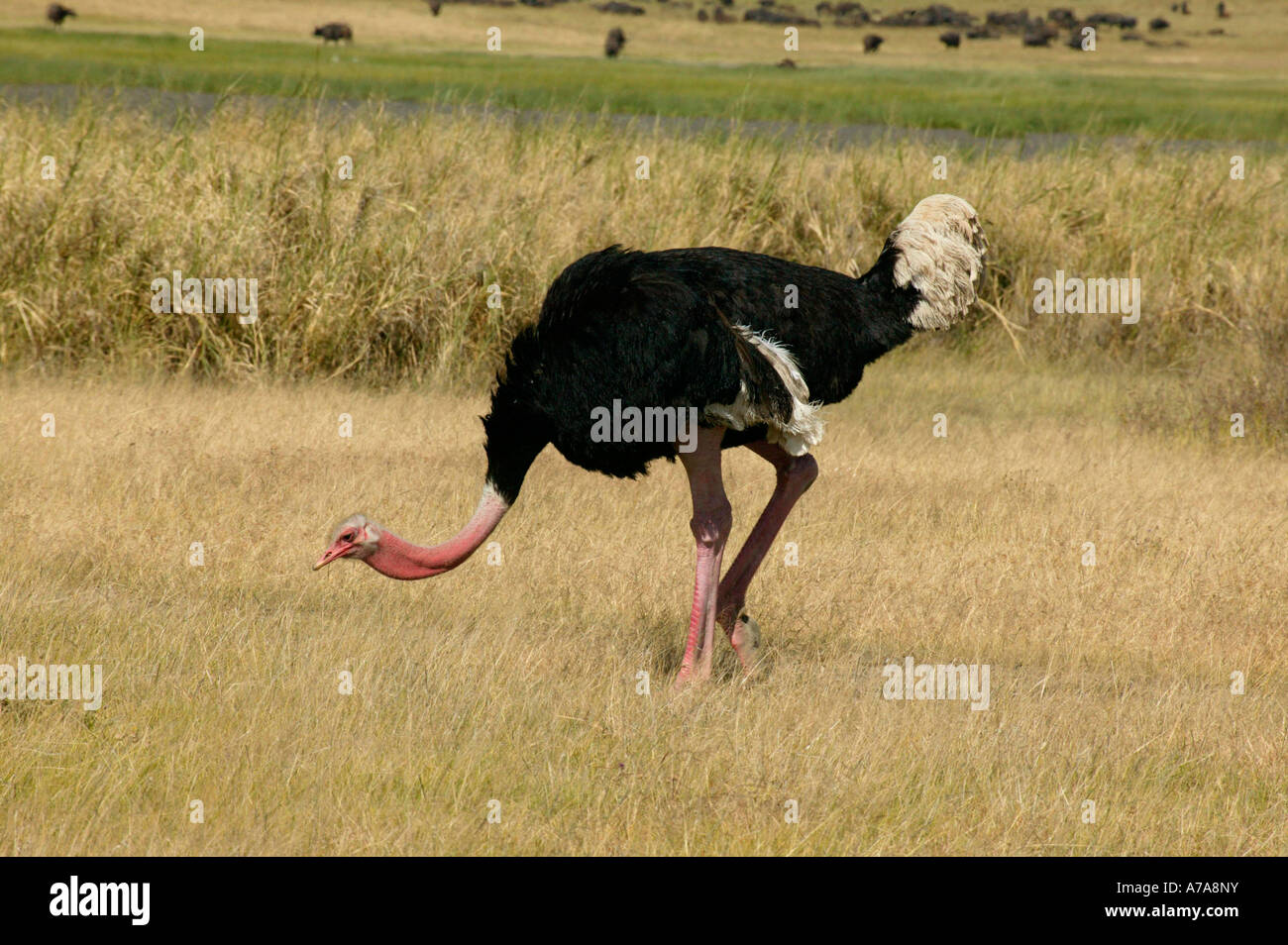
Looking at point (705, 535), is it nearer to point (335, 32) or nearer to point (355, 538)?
point (355, 538)

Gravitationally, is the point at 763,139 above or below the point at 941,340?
above

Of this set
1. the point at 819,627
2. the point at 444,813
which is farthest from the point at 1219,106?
the point at 444,813

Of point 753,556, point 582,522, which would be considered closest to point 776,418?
point 753,556

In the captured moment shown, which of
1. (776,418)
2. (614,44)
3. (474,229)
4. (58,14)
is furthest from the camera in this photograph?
(614,44)

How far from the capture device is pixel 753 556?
6922 mm

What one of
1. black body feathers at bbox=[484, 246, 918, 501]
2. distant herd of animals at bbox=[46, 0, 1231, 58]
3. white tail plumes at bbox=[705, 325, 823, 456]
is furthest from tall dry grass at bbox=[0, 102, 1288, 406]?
distant herd of animals at bbox=[46, 0, 1231, 58]

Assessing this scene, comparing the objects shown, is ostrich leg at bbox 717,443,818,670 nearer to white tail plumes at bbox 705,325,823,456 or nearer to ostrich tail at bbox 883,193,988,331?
white tail plumes at bbox 705,325,823,456

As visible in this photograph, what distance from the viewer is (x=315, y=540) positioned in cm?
819

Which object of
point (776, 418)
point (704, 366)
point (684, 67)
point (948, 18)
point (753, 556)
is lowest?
point (753, 556)

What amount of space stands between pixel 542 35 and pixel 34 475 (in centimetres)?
6462

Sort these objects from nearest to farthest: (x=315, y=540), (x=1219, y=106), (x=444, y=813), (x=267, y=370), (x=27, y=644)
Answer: (x=444, y=813)
(x=27, y=644)
(x=315, y=540)
(x=267, y=370)
(x=1219, y=106)

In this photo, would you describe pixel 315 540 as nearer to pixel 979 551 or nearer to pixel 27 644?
pixel 27 644

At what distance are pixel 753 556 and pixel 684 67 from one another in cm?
4957

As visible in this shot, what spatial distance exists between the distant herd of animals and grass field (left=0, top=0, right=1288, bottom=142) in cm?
129
